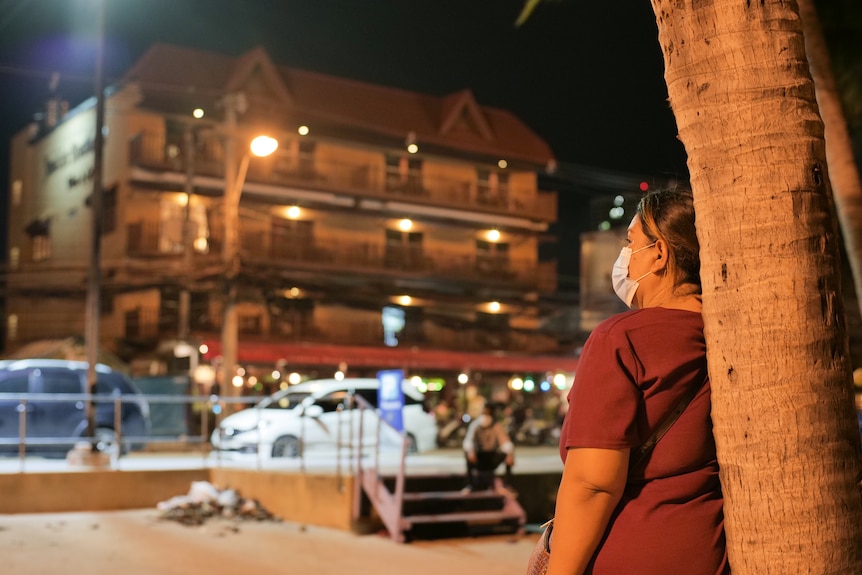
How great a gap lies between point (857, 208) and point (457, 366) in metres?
30.8

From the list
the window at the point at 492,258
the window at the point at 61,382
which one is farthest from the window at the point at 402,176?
the window at the point at 61,382

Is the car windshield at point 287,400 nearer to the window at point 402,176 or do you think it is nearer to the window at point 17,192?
the window at point 402,176

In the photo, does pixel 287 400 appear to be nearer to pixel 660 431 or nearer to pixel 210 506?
pixel 210 506

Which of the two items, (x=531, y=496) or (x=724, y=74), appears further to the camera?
(x=531, y=496)

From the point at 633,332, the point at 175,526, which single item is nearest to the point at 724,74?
the point at 633,332

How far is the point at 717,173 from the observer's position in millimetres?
2096

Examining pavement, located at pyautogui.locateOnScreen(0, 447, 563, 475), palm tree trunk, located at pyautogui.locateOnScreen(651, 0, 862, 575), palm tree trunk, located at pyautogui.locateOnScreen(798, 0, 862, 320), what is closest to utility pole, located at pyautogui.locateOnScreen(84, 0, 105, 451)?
pavement, located at pyautogui.locateOnScreen(0, 447, 563, 475)

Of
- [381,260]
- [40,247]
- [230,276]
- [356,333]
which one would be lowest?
[356,333]

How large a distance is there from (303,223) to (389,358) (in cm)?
675

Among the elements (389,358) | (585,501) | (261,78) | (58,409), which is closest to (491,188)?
(389,358)

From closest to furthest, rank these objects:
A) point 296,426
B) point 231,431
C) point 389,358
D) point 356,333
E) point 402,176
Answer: point 296,426, point 231,431, point 389,358, point 356,333, point 402,176

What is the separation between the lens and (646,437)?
196cm

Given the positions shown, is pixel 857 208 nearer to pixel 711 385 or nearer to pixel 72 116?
pixel 711 385

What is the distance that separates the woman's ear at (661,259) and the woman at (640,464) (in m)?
0.18
